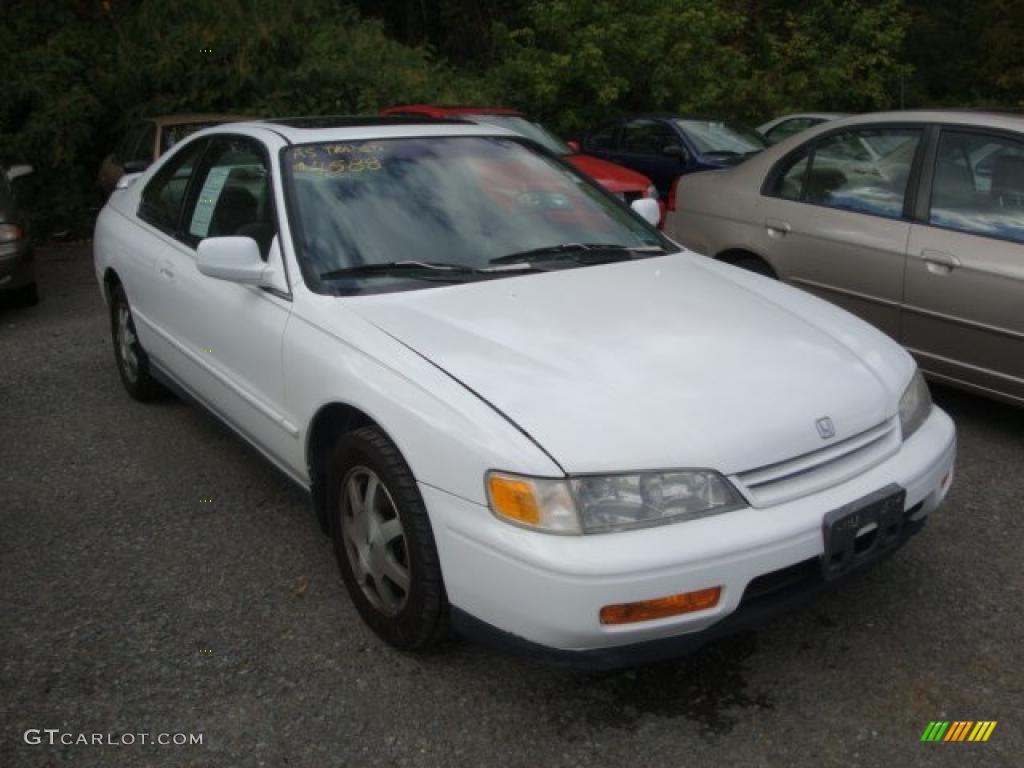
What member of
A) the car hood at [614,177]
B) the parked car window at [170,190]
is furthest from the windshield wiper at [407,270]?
the car hood at [614,177]

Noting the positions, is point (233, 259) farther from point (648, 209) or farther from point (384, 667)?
point (648, 209)

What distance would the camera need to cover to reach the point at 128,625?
3.26m

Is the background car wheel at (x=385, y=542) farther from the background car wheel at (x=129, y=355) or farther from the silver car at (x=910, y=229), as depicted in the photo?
the silver car at (x=910, y=229)

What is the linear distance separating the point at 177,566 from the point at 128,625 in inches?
16.3

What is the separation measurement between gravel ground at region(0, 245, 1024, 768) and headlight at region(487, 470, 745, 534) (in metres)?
0.63

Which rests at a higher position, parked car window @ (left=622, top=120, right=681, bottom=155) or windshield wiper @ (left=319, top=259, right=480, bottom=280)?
windshield wiper @ (left=319, top=259, right=480, bottom=280)

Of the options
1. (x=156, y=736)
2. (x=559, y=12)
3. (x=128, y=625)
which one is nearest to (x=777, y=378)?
(x=156, y=736)

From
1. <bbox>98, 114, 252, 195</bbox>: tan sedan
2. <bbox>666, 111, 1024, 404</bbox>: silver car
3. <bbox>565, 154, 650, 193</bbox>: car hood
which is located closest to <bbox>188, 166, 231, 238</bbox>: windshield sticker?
<bbox>666, 111, 1024, 404</bbox>: silver car

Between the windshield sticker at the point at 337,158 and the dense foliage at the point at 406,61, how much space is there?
31.9 ft

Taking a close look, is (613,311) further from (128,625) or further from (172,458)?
(172,458)

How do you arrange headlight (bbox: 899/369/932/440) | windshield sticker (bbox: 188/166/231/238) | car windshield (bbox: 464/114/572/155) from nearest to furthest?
1. headlight (bbox: 899/369/932/440)
2. windshield sticker (bbox: 188/166/231/238)
3. car windshield (bbox: 464/114/572/155)

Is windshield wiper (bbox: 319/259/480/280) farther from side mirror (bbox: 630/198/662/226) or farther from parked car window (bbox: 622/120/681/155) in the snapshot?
parked car window (bbox: 622/120/681/155)

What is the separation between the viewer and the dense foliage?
12.8 metres

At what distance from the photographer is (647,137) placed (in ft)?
37.6
